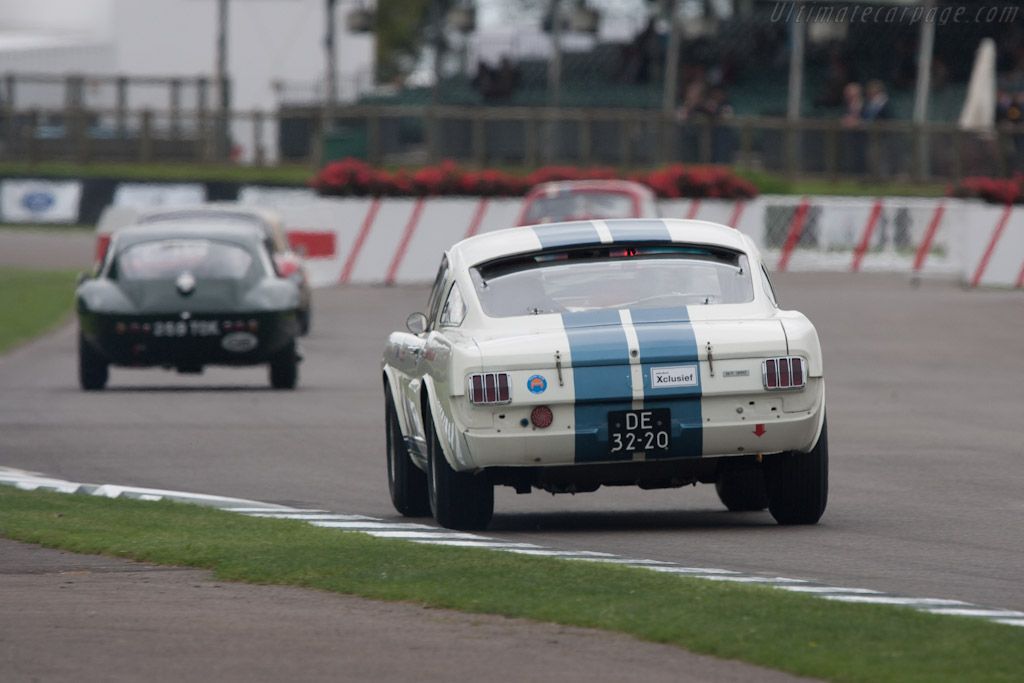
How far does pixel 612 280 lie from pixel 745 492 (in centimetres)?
159

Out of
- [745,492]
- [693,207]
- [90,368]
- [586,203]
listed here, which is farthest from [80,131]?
[745,492]

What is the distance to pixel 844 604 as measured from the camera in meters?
7.61

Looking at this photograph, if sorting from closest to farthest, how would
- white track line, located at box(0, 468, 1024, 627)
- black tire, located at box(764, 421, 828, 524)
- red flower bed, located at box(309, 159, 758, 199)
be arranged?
white track line, located at box(0, 468, 1024, 627), black tire, located at box(764, 421, 828, 524), red flower bed, located at box(309, 159, 758, 199)

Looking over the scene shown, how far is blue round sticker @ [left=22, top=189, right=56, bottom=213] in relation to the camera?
48719 millimetres

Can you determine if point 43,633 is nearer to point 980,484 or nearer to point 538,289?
point 538,289

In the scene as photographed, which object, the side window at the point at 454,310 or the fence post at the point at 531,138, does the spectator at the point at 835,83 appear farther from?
the side window at the point at 454,310

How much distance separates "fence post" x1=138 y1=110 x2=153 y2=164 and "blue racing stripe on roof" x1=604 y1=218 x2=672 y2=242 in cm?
4035

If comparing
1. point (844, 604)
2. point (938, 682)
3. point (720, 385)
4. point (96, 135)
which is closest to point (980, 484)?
point (720, 385)

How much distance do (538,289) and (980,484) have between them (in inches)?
131

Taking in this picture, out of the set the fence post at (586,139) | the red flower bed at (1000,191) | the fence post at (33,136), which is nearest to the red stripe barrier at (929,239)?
the red flower bed at (1000,191)

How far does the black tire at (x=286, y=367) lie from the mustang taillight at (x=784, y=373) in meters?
10.3

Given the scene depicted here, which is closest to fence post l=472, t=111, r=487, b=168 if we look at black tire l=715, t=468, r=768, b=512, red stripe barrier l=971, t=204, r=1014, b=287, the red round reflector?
red stripe barrier l=971, t=204, r=1014, b=287

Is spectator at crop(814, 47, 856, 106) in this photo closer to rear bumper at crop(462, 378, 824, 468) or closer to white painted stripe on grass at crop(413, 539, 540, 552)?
rear bumper at crop(462, 378, 824, 468)

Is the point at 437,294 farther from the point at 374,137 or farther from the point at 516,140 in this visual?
the point at 374,137
